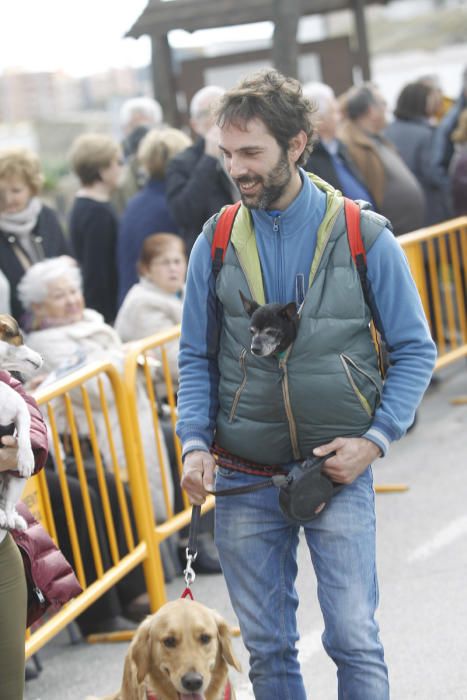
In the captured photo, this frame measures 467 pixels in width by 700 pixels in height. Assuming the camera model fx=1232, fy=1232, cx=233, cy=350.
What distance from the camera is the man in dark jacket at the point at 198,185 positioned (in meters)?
7.45

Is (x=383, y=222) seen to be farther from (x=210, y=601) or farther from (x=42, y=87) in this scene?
(x=42, y=87)

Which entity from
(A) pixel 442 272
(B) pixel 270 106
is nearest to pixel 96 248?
(A) pixel 442 272

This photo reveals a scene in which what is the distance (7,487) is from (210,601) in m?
2.56

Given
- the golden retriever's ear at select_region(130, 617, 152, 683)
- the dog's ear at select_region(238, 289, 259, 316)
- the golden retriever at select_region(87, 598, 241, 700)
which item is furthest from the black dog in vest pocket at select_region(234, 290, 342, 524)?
the golden retriever's ear at select_region(130, 617, 152, 683)

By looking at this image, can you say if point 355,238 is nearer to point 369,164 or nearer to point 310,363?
point 310,363

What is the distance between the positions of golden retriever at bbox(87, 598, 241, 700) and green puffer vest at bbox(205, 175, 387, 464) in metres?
0.51

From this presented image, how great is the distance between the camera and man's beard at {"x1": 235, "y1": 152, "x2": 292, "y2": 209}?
3.32 meters

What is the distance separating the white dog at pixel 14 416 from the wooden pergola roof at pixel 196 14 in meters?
10.6

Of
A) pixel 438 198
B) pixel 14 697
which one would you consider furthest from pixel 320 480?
pixel 438 198

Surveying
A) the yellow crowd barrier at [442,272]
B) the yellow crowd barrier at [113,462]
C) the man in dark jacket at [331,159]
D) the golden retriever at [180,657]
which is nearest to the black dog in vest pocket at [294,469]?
the golden retriever at [180,657]

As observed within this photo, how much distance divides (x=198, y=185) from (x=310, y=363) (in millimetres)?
4253

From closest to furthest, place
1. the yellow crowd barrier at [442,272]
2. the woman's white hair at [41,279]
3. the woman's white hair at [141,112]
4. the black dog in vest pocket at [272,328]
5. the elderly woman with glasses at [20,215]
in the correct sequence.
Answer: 1. the black dog in vest pocket at [272,328]
2. the woman's white hair at [41,279]
3. the elderly woman with glasses at [20,215]
4. the yellow crowd barrier at [442,272]
5. the woman's white hair at [141,112]

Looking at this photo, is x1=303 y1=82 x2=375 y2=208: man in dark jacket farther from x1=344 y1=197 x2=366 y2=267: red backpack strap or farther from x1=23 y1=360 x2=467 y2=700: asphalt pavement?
x1=344 y1=197 x2=366 y2=267: red backpack strap

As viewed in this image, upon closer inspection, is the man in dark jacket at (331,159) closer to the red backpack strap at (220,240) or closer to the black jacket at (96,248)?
the black jacket at (96,248)
